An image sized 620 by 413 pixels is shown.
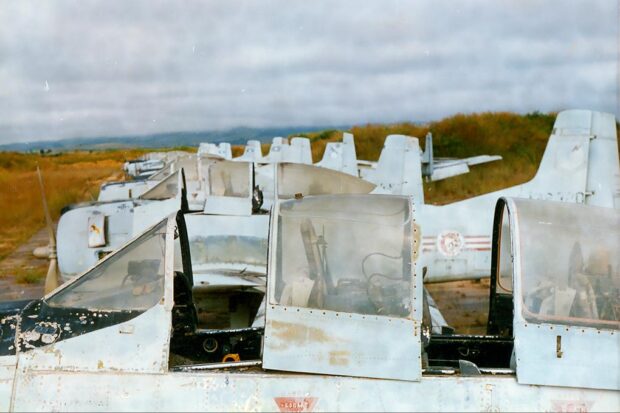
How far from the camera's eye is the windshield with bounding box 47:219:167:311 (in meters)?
3.31

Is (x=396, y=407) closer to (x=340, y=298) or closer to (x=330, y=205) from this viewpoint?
(x=340, y=298)

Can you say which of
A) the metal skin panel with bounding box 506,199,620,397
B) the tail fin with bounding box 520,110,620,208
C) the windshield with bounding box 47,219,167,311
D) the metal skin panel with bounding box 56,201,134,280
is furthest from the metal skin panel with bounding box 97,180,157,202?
the metal skin panel with bounding box 506,199,620,397

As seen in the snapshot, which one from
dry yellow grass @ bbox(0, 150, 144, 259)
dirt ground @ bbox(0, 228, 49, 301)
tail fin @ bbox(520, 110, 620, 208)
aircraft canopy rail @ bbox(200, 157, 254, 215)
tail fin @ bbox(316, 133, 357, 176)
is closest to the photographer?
aircraft canopy rail @ bbox(200, 157, 254, 215)

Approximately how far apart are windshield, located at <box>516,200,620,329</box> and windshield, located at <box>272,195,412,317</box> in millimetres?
612

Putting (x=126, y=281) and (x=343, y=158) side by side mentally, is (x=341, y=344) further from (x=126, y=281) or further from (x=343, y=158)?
(x=343, y=158)

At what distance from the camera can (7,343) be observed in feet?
10.5

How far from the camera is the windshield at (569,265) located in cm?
325

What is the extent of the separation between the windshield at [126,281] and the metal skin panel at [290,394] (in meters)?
0.38

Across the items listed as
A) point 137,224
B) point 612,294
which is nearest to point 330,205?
point 612,294

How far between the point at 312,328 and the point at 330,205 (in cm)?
69

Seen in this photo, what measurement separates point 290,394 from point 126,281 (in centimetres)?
102

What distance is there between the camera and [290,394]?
3.06m

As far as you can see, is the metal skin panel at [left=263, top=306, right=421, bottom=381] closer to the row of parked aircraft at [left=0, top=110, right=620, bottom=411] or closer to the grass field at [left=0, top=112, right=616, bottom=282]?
the row of parked aircraft at [left=0, top=110, right=620, bottom=411]

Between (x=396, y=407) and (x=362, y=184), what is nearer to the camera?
(x=396, y=407)
